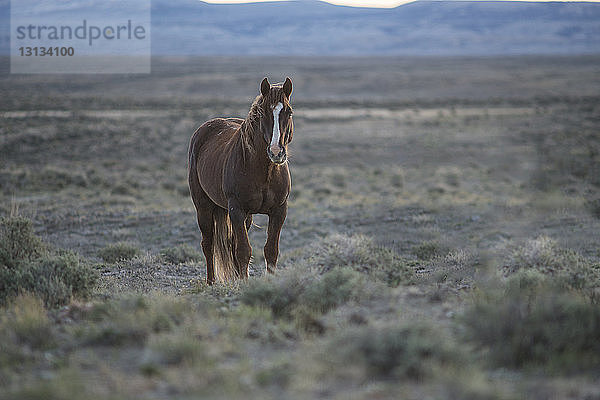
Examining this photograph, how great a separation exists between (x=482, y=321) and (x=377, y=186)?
44.6 ft

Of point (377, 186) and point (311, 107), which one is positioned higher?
point (311, 107)

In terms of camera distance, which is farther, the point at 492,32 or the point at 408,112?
the point at 492,32

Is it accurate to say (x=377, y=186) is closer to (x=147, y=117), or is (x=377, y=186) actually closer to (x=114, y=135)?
(x=114, y=135)

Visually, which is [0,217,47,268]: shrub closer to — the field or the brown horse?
the field

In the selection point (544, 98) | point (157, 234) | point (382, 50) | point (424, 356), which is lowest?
point (157, 234)

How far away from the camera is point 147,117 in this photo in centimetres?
3344

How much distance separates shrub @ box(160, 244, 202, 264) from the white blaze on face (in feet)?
14.4

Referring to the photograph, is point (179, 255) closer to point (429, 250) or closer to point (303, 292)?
point (429, 250)

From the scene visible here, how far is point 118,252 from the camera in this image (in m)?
9.08

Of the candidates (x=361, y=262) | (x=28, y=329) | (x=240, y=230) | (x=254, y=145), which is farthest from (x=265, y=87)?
(x=28, y=329)

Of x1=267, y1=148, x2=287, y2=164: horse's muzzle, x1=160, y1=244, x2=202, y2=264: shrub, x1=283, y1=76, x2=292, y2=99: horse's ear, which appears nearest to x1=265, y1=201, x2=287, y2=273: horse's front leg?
x1=267, y1=148, x2=287, y2=164: horse's muzzle

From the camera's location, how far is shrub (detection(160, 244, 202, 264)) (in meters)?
9.03

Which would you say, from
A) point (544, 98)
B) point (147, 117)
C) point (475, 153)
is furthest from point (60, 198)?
point (544, 98)

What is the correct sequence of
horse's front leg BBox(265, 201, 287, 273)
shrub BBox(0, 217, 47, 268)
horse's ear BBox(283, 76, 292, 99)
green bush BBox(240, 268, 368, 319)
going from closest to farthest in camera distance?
green bush BBox(240, 268, 368, 319)
horse's ear BBox(283, 76, 292, 99)
horse's front leg BBox(265, 201, 287, 273)
shrub BBox(0, 217, 47, 268)
